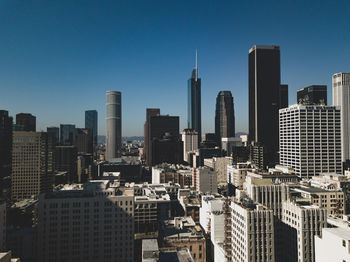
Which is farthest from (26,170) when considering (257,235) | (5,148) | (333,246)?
(333,246)

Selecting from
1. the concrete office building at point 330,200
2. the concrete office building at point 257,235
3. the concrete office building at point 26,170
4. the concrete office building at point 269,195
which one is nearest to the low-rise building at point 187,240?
the concrete office building at point 269,195

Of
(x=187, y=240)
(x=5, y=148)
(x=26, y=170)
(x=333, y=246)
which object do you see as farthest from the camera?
(x=26, y=170)

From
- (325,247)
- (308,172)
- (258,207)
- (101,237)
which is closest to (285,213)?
(258,207)

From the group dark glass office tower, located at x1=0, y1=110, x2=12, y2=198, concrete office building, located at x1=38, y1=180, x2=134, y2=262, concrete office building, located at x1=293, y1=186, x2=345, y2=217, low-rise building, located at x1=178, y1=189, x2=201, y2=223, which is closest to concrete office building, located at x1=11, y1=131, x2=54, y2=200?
dark glass office tower, located at x1=0, y1=110, x2=12, y2=198

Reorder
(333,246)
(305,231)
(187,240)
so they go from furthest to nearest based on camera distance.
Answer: (187,240) < (305,231) < (333,246)

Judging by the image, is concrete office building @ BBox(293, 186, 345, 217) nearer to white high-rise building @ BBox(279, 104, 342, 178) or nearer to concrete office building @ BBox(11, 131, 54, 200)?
white high-rise building @ BBox(279, 104, 342, 178)

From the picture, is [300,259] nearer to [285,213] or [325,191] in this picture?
[285,213]

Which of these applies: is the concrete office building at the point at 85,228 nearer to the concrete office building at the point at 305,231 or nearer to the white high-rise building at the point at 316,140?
Result: the concrete office building at the point at 305,231

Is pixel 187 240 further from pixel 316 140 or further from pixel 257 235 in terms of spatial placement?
pixel 316 140
